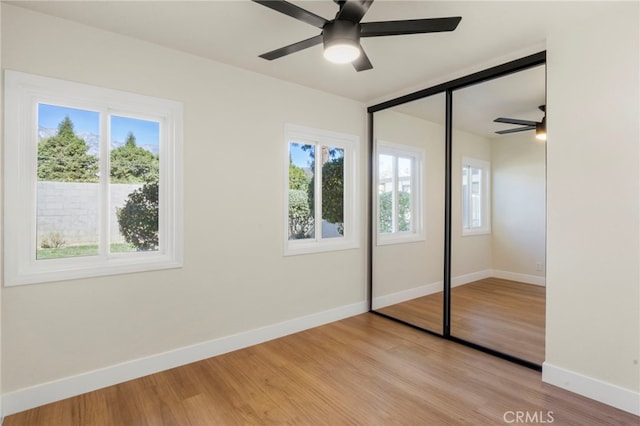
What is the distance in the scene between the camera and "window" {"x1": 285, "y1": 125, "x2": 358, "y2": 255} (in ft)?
11.4

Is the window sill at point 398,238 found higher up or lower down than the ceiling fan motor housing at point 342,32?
lower down

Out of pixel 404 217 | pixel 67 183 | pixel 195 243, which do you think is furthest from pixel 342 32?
pixel 404 217

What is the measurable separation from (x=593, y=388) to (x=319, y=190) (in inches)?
112

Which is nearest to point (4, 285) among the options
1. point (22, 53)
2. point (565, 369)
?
point (22, 53)

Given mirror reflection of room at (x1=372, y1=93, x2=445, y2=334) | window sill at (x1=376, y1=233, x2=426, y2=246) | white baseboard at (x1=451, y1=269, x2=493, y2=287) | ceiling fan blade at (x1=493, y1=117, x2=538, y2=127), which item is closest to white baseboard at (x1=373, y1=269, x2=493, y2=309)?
mirror reflection of room at (x1=372, y1=93, x2=445, y2=334)

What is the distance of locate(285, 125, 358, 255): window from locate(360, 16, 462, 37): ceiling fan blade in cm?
165

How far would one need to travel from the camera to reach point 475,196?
340 cm

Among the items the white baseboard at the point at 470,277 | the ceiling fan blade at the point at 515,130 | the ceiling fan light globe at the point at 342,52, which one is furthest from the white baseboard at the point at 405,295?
the ceiling fan light globe at the point at 342,52

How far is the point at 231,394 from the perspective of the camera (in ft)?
7.46

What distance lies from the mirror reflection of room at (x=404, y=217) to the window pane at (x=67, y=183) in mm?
2961

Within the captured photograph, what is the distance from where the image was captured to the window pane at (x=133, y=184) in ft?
8.21

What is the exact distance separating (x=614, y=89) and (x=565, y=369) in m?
2.00

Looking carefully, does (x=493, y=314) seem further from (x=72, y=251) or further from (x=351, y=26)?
(x=72, y=251)

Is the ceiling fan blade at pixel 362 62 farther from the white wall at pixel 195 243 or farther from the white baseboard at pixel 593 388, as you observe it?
the white baseboard at pixel 593 388
